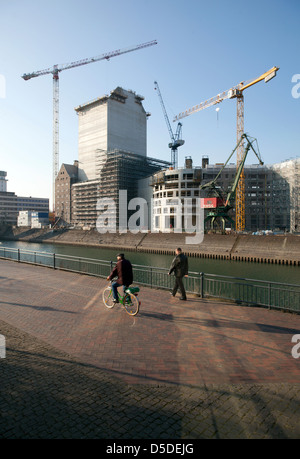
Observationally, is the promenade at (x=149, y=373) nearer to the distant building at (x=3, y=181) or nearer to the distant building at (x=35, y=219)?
the distant building at (x=35, y=219)

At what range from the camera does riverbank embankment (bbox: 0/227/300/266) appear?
4003 cm

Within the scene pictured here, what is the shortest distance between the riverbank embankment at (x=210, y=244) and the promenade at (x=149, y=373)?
34.3 metres

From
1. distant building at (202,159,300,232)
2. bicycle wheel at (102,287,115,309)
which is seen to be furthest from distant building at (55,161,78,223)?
bicycle wheel at (102,287,115,309)

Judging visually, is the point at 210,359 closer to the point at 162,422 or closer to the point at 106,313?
the point at 162,422

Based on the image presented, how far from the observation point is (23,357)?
5680mm

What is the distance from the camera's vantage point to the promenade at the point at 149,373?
370cm
